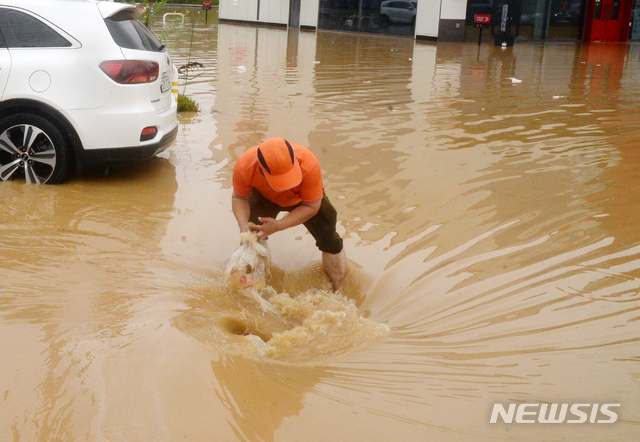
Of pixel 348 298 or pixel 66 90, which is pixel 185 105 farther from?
pixel 348 298

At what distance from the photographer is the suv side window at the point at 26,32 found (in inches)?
241

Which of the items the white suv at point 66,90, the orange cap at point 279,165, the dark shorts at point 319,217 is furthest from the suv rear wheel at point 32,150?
the orange cap at point 279,165

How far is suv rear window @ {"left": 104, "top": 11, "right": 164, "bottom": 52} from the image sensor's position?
20.5 feet

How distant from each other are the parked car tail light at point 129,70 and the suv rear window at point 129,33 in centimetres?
19

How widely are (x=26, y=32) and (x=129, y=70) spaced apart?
104 cm

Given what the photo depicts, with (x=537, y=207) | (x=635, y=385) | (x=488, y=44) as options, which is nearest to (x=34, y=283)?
(x=635, y=385)

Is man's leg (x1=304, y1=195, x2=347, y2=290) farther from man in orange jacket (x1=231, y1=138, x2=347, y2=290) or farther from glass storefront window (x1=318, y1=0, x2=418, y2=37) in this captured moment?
glass storefront window (x1=318, y1=0, x2=418, y2=37)

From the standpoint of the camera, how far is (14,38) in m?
6.13

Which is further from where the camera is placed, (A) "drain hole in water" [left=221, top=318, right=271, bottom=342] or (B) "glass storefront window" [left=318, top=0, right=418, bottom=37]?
(B) "glass storefront window" [left=318, top=0, right=418, bottom=37]

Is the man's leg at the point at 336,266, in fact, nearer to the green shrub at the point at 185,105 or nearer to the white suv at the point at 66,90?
the white suv at the point at 66,90

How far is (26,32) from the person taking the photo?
6.16 meters

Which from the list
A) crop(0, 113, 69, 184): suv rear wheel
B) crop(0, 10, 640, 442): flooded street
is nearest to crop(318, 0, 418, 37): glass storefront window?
crop(0, 10, 640, 442): flooded street

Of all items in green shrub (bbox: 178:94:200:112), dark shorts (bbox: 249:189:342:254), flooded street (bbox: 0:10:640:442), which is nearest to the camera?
flooded street (bbox: 0:10:640:442)

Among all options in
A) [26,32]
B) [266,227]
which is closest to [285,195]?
[266,227]
